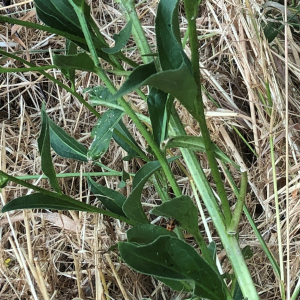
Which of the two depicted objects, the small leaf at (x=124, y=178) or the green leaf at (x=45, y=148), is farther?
the small leaf at (x=124, y=178)

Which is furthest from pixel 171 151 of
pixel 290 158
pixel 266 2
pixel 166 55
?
pixel 166 55

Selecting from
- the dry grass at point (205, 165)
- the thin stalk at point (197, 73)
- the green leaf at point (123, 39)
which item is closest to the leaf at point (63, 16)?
the green leaf at point (123, 39)

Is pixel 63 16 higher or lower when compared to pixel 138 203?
higher

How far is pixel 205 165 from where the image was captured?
811 mm

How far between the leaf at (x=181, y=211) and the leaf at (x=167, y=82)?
3.3 inches

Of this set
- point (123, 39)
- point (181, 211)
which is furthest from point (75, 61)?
point (181, 211)

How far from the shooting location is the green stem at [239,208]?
1.19 feet

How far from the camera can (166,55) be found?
0.30 m

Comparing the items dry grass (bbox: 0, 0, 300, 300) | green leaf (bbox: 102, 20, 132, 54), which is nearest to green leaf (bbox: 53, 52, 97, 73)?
green leaf (bbox: 102, 20, 132, 54)

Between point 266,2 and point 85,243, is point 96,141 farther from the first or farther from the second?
point 266,2

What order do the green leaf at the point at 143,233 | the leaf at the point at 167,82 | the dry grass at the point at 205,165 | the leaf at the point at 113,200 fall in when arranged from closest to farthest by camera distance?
the leaf at the point at 167,82, the green leaf at the point at 143,233, the leaf at the point at 113,200, the dry grass at the point at 205,165

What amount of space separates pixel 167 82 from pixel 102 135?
16cm

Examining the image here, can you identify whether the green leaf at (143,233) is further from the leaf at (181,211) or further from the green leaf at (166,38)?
the green leaf at (166,38)

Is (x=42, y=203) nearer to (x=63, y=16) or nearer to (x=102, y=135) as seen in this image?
(x=102, y=135)
